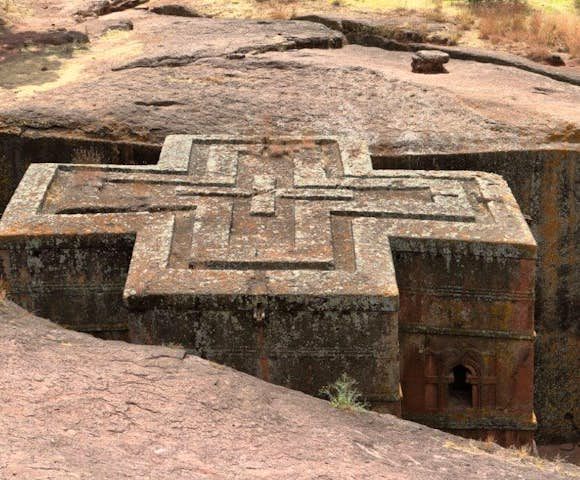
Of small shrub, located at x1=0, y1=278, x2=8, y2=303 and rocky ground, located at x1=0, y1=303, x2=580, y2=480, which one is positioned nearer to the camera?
rocky ground, located at x1=0, y1=303, x2=580, y2=480

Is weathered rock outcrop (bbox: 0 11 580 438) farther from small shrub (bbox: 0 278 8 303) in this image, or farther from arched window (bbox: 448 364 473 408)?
small shrub (bbox: 0 278 8 303)

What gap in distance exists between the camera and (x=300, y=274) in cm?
614

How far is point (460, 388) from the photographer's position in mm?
7262

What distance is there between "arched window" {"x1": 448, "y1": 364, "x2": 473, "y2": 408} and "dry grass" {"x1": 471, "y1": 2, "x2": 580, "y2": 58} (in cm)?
756

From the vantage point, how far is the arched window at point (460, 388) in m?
7.05

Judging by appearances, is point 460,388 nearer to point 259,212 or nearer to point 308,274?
point 308,274

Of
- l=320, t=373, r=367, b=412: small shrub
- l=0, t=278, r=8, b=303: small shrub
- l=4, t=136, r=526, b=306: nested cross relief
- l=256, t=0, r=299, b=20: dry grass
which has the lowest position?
l=320, t=373, r=367, b=412: small shrub

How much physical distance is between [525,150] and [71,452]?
581 centimetres

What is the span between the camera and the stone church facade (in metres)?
6.00

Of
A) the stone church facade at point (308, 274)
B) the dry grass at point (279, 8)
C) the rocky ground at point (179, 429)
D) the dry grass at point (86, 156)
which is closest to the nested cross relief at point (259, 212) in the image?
the stone church facade at point (308, 274)

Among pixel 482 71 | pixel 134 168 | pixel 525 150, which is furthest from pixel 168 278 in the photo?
pixel 482 71

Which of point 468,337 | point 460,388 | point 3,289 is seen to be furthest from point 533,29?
point 3,289

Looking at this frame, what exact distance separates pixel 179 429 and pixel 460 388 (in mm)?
3278

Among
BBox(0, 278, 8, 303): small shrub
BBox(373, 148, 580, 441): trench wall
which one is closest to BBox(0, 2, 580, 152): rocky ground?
BBox(373, 148, 580, 441): trench wall
